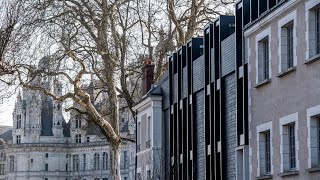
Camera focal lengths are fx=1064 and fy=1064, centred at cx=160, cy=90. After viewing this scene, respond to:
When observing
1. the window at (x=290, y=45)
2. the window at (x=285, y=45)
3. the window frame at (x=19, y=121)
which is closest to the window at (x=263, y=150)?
the window at (x=285, y=45)

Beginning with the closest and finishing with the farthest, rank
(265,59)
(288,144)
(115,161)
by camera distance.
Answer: (288,144), (265,59), (115,161)

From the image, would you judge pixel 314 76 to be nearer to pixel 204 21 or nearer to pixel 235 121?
pixel 235 121

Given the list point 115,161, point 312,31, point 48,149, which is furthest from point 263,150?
point 48,149

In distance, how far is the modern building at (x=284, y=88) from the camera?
2833 centimetres

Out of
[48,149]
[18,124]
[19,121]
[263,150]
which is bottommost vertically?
[263,150]

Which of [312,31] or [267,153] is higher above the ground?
[312,31]

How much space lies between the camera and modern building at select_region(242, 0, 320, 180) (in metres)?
28.3

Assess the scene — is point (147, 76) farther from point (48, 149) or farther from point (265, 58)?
point (48, 149)

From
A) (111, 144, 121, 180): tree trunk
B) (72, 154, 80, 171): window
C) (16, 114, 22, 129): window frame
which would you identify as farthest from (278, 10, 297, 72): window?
(16, 114, 22, 129): window frame

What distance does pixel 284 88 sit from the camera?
100ft

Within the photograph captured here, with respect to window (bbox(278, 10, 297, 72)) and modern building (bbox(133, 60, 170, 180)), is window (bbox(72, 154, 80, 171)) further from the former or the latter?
window (bbox(278, 10, 297, 72))

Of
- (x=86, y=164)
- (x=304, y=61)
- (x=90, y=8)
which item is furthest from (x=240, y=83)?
(x=86, y=164)

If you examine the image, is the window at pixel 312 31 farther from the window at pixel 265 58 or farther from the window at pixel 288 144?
the window at pixel 265 58

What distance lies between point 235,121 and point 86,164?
497 feet
